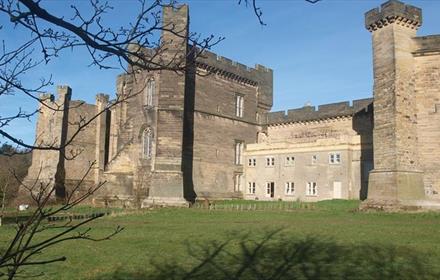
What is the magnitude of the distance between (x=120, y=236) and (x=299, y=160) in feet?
85.6

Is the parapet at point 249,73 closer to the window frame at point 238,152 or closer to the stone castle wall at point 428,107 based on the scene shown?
the window frame at point 238,152

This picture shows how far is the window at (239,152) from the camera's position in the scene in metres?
41.5

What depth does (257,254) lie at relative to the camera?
10.7m

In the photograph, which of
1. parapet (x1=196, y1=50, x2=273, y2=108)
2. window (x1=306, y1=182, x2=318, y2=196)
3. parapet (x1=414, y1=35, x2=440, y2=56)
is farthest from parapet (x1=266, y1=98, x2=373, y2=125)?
parapet (x1=414, y1=35, x2=440, y2=56)

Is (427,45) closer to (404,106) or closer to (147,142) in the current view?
(404,106)

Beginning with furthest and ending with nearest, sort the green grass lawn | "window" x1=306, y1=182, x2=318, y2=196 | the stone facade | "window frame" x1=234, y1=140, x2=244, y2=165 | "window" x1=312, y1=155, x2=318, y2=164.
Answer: "window frame" x1=234, y1=140, x2=244, y2=165 → "window" x1=312, y1=155, x2=318, y2=164 → "window" x1=306, y1=182, x2=318, y2=196 → the stone facade → the green grass lawn

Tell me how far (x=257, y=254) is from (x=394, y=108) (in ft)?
53.8

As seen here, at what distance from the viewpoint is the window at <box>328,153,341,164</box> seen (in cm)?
3566

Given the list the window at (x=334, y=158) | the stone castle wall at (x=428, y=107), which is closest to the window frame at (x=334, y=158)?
the window at (x=334, y=158)

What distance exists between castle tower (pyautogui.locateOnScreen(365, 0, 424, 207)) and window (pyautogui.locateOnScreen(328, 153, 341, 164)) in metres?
10.6

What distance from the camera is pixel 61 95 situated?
42.4 m

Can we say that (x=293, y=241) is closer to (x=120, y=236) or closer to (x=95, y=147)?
(x=120, y=236)

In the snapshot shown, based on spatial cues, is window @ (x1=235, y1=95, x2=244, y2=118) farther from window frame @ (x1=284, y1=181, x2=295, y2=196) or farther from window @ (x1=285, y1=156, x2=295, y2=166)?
window frame @ (x1=284, y1=181, x2=295, y2=196)

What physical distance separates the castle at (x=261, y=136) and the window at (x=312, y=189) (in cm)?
12
